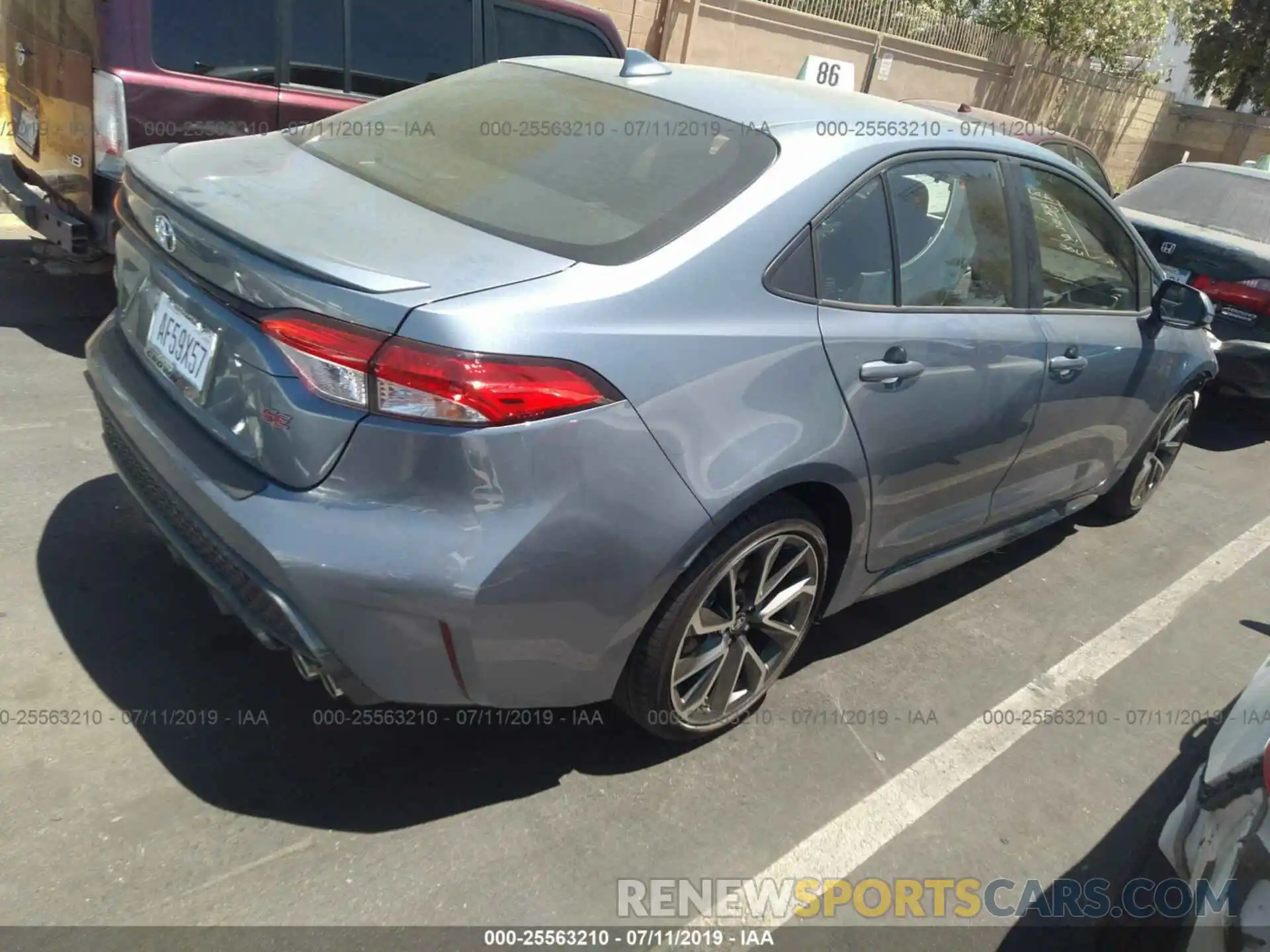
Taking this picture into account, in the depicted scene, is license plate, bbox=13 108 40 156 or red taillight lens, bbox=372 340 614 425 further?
license plate, bbox=13 108 40 156

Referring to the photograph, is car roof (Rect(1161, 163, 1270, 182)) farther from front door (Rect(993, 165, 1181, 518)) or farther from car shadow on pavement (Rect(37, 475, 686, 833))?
car shadow on pavement (Rect(37, 475, 686, 833))

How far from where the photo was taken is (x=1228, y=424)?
7.25 metres

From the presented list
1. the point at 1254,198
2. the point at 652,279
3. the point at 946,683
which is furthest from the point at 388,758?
the point at 1254,198

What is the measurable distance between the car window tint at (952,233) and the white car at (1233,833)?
4.39 feet

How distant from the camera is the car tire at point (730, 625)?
254 centimetres

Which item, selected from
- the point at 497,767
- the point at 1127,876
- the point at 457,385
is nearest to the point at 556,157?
the point at 457,385

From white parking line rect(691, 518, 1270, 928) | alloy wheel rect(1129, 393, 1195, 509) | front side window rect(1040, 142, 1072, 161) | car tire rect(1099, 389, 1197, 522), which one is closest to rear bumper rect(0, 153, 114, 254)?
white parking line rect(691, 518, 1270, 928)

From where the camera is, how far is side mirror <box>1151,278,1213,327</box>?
4090 millimetres

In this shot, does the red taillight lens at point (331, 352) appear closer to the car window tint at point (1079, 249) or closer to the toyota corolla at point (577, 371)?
the toyota corolla at point (577, 371)

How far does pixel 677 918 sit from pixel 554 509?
3.39ft

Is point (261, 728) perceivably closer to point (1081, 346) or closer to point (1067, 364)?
point (1067, 364)

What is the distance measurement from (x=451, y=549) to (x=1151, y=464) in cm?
404

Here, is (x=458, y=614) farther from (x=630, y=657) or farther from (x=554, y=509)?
(x=630, y=657)
